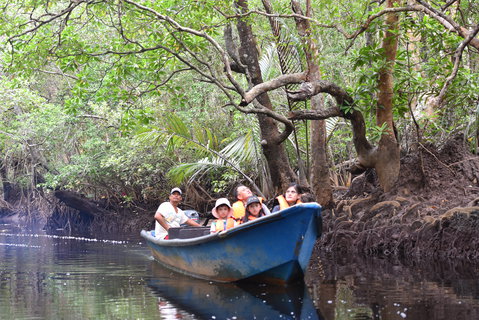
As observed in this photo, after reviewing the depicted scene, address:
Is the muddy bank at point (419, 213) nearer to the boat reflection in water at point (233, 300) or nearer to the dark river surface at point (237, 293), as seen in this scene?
the dark river surface at point (237, 293)

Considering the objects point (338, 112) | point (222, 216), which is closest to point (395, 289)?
point (222, 216)

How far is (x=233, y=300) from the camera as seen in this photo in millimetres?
7090

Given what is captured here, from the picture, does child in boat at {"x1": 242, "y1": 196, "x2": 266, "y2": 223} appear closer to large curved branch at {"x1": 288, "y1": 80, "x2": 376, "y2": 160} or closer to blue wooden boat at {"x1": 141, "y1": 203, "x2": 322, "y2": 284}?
blue wooden boat at {"x1": 141, "y1": 203, "x2": 322, "y2": 284}

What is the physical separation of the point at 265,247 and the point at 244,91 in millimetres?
3264

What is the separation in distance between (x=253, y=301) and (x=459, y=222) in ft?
12.8

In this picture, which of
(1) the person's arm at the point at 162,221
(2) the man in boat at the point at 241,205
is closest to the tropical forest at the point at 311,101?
(2) the man in boat at the point at 241,205

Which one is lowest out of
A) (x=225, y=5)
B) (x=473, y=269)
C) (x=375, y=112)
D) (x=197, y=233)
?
(x=473, y=269)

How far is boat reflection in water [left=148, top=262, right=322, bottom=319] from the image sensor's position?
6227 millimetres

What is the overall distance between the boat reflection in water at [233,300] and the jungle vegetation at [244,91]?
2.51 meters

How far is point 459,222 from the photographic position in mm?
9477

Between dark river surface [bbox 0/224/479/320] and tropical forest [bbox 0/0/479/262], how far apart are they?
1401 millimetres

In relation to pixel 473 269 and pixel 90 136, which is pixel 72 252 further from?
pixel 473 269

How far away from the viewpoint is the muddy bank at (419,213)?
377 inches

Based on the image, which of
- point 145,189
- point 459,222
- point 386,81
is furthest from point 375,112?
point 145,189
